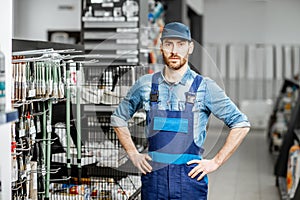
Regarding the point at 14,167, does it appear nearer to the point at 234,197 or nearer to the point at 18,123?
the point at 18,123

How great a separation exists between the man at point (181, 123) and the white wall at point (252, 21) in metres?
8.88

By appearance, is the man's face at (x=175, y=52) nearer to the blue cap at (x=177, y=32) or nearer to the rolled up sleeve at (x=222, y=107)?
the blue cap at (x=177, y=32)

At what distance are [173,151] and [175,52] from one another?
1.82ft

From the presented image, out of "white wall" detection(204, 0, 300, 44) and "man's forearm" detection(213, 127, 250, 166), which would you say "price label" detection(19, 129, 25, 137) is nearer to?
"man's forearm" detection(213, 127, 250, 166)

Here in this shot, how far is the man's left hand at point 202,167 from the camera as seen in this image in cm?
333

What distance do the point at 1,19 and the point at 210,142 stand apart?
4.61ft

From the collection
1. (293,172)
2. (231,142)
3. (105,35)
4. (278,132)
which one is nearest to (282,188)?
(293,172)

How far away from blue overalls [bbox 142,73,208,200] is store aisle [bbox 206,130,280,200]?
271 cm

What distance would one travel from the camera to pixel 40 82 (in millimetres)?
3664

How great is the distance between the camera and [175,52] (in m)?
3.33

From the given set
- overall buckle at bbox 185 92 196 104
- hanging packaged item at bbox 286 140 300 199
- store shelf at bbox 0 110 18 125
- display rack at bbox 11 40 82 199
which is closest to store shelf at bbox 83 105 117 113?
display rack at bbox 11 40 82 199

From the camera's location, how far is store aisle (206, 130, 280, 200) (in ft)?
20.9

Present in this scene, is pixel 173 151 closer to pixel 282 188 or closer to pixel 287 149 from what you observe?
pixel 282 188

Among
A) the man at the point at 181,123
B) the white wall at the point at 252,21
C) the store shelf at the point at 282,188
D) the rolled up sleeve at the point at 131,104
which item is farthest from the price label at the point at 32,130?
the white wall at the point at 252,21
